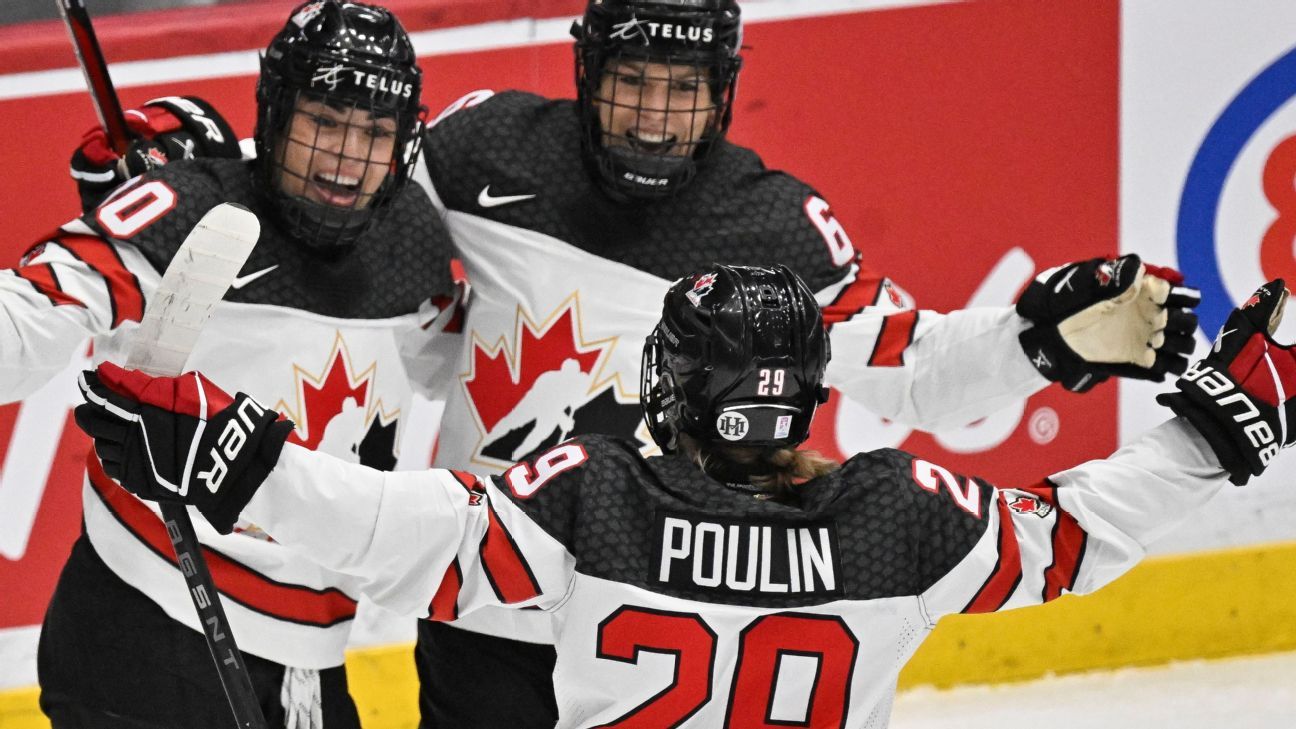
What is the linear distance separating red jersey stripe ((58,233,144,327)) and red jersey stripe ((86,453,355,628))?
271 millimetres

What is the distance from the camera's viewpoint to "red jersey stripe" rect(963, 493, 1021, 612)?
1.91 meters

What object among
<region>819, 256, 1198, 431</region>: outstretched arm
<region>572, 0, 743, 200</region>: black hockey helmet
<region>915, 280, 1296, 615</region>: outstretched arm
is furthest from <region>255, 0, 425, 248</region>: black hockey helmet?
<region>915, 280, 1296, 615</region>: outstretched arm

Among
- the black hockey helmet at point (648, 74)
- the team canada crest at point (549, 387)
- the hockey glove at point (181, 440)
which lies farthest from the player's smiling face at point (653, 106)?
the hockey glove at point (181, 440)

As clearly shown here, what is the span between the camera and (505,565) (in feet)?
6.02

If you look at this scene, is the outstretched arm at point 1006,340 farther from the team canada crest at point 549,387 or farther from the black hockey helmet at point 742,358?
the black hockey helmet at point 742,358

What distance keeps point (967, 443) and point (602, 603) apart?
2119mm

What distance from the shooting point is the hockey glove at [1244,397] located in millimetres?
1985

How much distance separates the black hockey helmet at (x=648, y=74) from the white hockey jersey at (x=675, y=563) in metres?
0.70

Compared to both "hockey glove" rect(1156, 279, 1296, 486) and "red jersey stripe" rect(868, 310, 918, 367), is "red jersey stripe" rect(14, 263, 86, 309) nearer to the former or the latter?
"red jersey stripe" rect(868, 310, 918, 367)

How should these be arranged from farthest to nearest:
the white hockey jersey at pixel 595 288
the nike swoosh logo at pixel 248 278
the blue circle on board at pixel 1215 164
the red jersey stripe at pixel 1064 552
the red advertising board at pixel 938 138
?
the blue circle on board at pixel 1215 164, the red advertising board at pixel 938 138, the white hockey jersey at pixel 595 288, the nike swoosh logo at pixel 248 278, the red jersey stripe at pixel 1064 552

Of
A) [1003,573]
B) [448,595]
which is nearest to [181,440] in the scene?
[448,595]

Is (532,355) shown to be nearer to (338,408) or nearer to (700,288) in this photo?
(338,408)

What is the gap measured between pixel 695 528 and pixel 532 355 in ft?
2.66

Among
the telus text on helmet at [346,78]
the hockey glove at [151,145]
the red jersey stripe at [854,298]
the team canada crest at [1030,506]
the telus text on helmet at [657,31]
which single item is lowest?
the red jersey stripe at [854,298]
